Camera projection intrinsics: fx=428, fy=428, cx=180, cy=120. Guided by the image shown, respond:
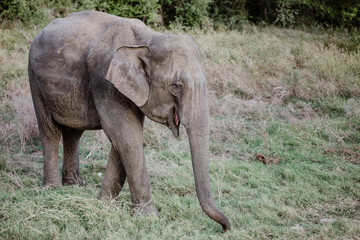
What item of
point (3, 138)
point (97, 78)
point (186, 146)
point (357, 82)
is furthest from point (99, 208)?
point (357, 82)

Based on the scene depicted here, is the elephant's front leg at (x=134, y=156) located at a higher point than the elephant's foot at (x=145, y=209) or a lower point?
higher

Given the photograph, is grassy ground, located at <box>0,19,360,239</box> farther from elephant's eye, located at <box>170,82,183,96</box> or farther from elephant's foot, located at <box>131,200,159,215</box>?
elephant's eye, located at <box>170,82,183,96</box>

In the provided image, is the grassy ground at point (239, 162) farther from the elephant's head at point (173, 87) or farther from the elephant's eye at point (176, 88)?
the elephant's eye at point (176, 88)

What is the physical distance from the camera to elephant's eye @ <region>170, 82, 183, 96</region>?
4.07 meters

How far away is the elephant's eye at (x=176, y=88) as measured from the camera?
4074 mm

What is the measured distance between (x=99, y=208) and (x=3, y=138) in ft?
11.4

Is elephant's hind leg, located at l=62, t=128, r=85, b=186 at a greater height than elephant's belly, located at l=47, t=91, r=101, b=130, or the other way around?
elephant's belly, located at l=47, t=91, r=101, b=130

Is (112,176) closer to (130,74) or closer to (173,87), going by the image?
(130,74)

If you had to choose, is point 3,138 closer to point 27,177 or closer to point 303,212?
point 27,177

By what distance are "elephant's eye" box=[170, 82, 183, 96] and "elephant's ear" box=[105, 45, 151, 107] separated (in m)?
0.29

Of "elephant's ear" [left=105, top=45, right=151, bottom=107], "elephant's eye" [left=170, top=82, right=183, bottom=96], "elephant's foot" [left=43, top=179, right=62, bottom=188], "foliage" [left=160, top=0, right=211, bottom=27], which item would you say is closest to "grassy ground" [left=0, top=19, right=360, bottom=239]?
"elephant's foot" [left=43, top=179, right=62, bottom=188]

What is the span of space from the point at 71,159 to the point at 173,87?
2.48 meters

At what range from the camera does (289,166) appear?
21.2 ft

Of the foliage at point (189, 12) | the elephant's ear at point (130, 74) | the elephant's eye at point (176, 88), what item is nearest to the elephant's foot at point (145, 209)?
the elephant's ear at point (130, 74)
